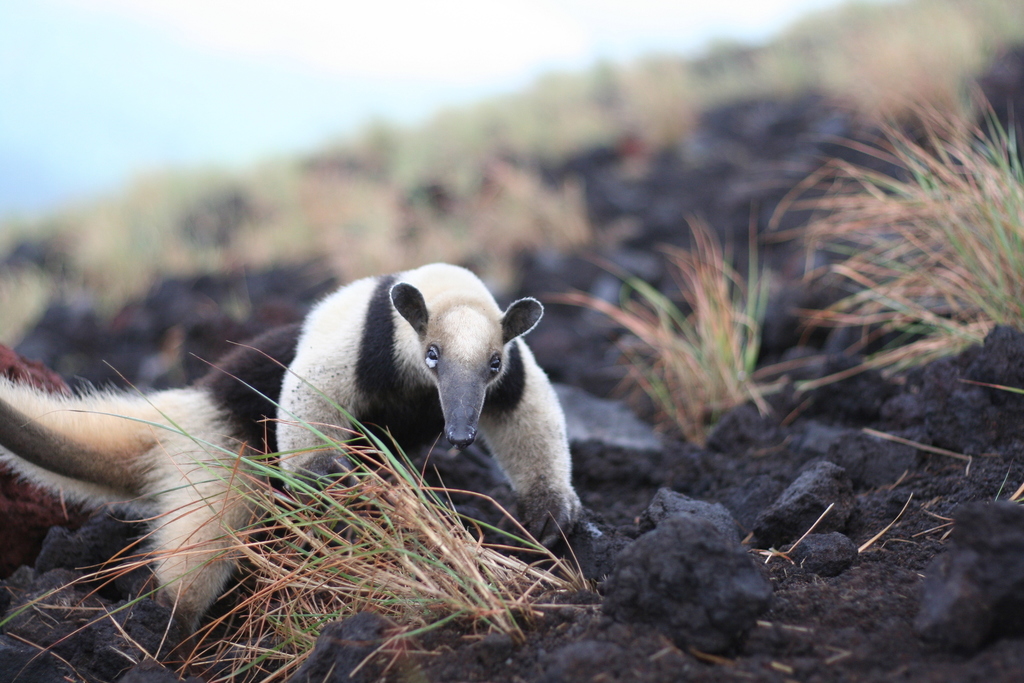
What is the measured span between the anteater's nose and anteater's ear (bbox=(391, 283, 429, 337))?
1.72 ft

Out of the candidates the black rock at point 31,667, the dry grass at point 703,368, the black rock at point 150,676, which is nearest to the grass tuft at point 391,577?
the black rock at point 150,676

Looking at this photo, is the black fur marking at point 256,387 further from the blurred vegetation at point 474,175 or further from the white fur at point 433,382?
the blurred vegetation at point 474,175

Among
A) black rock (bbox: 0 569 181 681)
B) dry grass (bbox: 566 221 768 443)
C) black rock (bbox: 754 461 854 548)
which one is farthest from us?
dry grass (bbox: 566 221 768 443)

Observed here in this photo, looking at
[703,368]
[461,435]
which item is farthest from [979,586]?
[703,368]

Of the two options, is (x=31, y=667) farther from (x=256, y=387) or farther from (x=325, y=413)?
(x=256, y=387)

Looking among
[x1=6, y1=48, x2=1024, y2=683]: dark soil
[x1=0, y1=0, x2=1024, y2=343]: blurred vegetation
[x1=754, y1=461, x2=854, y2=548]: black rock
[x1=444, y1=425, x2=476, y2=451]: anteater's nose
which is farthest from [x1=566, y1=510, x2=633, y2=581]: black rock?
[x1=0, y1=0, x2=1024, y2=343]: blurred vegetation

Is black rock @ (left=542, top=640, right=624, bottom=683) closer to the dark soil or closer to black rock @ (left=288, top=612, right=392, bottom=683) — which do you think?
the dark soil

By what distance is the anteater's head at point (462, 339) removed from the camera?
9.43 ft

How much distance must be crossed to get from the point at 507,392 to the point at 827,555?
1.35 meters

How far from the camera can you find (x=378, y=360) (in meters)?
3.26

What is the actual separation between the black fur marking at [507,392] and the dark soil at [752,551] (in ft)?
1.23

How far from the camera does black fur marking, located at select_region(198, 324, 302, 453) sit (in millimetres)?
3635

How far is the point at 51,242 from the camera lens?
42.9 ft

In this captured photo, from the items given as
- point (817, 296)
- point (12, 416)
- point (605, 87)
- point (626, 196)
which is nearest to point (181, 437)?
point (12, 416)
